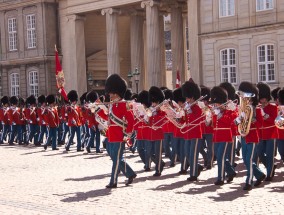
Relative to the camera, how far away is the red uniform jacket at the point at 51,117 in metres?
21.3

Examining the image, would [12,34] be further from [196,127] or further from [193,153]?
[193,153]

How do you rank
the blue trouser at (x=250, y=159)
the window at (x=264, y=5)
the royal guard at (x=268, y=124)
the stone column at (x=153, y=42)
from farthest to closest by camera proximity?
1. the stone column at (x=153, y=42)
2. the window at (x=264, y=5)
3. the royal guard at (x=268, y=124)
4. the blue trouser at (x=250, y=159)

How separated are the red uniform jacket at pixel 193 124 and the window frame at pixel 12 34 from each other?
109 feet

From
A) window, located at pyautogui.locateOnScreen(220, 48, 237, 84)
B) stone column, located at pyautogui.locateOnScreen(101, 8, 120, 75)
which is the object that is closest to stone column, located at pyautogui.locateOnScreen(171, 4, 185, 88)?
stone column, located at pyautogui.locateOnScreen(101, 8, 120, 75)

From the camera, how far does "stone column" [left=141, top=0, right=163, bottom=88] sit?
35.3 meters

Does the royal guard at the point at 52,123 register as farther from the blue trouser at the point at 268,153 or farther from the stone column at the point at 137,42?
the stone column at the point at 137,42

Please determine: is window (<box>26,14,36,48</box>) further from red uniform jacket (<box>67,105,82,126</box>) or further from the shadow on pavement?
the shadow on pavement

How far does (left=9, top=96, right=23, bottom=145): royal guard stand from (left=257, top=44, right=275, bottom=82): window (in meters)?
11.9

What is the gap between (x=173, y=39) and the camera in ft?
125

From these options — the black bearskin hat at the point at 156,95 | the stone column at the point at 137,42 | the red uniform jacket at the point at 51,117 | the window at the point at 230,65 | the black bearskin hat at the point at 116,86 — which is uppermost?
the stone column at the point at 137,42

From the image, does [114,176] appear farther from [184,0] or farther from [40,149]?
[184,0]

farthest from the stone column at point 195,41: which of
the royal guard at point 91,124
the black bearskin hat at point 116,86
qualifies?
the black bearskin hat at point 116,86

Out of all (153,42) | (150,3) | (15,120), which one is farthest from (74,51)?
(15,120)

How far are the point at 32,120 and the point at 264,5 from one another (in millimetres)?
12949
